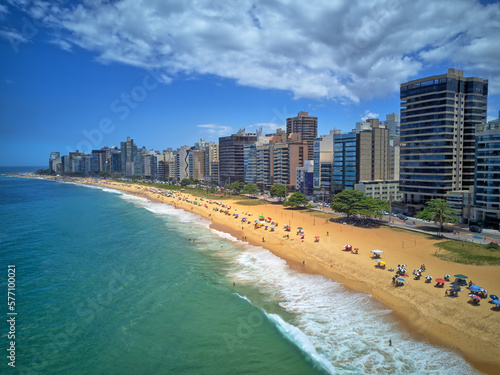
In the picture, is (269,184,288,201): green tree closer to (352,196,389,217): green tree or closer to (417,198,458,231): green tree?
(352,196,389,217): green tree

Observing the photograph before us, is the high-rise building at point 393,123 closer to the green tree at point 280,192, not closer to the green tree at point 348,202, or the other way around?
the green tree at point 280,192

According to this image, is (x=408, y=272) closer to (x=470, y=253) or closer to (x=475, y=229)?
(x=470, y=253)

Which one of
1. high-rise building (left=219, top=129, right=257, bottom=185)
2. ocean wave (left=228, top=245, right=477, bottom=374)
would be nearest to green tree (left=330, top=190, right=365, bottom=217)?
ocean wave (left=228, top=245, right=477, bottom=374)

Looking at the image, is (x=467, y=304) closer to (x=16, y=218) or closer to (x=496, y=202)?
(x=496, y=202)

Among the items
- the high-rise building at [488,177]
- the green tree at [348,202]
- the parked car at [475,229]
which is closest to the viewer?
the parked car at [475,229]

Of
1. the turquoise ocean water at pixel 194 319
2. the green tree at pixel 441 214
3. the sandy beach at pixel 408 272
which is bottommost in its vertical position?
the turquoise ocean water at pixel 194 319

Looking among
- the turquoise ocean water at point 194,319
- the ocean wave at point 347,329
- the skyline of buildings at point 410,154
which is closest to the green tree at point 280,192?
the skyline of buildings at point 410,154

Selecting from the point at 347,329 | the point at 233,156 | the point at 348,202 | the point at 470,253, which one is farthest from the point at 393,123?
the point at 347,329

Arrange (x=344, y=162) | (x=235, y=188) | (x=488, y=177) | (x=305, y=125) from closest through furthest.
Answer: (x=488, y=177), (x=344, y=162), (x=235, y=188), (x=305, y=125)
